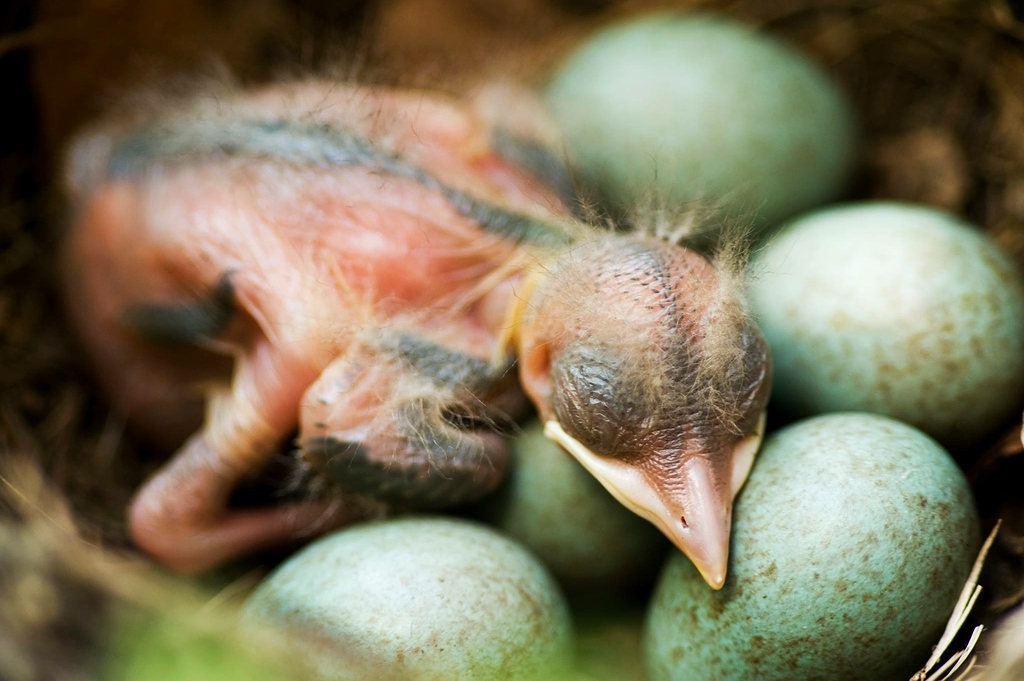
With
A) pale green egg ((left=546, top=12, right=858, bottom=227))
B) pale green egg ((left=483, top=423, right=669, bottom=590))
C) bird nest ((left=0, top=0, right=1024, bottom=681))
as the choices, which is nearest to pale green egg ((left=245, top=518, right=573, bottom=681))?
pale green egg ((left=483, top=423, right=669, bottom=590))

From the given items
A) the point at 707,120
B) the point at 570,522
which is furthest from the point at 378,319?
the point at 707,120

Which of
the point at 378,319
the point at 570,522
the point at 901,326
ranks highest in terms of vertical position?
the point at 901,326

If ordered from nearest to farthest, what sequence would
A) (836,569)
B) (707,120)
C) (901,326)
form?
(836,569)
(901,326)
(707,120)

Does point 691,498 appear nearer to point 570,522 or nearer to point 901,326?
point 570,522

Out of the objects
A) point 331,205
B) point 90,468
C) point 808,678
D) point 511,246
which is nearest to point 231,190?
point 331,205

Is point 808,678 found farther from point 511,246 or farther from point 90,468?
point 90,468

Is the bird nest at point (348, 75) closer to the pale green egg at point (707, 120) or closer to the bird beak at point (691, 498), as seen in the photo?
the pale green egg at point (707, 120)
